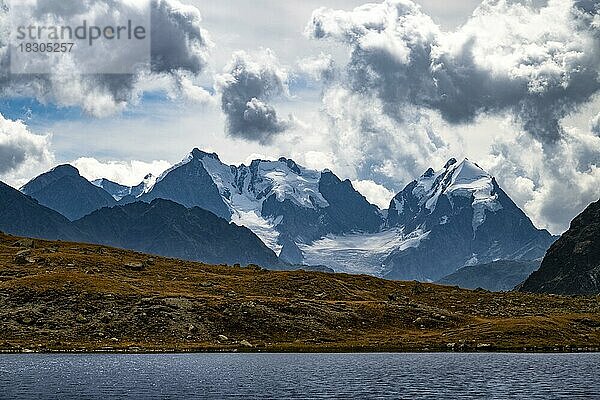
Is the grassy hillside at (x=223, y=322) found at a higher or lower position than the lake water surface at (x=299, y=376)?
higher

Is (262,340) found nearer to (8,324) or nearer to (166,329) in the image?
(166,329)

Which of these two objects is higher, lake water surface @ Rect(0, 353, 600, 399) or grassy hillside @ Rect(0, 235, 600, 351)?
grassy hillside @ Rect(0, 235, 600, 351)

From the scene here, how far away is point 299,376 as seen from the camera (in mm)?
89688

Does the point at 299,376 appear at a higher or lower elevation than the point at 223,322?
lower

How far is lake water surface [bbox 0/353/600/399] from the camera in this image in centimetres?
7394

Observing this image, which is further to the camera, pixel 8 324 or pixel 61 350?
pixel 8 324

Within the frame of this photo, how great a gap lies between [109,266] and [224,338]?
59.8m

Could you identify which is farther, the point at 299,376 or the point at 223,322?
the point at 223,322

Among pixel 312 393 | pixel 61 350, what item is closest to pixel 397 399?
pixel 312 393

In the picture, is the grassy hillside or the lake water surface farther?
the grassy hillside

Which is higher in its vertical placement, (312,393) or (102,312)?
(102,312)

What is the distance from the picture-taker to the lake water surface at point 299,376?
73938 millimetres

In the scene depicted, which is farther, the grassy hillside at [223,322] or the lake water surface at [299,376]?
the grassy hillside at [223,322]

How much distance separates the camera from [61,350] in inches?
5108
